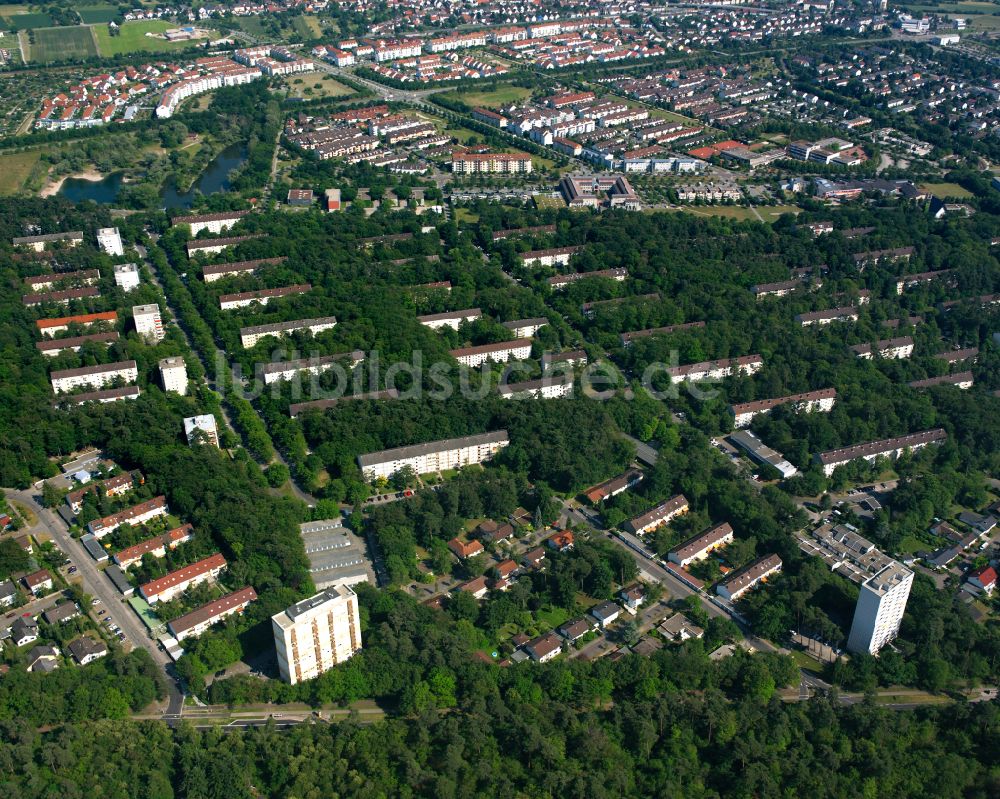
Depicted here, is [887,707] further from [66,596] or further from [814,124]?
[814,124]

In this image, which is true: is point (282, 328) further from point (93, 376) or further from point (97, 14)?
point (97, 14)

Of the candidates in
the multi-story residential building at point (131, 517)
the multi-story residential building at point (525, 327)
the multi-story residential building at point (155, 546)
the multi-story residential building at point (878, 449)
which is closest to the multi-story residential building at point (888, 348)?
the multi-story residential building at point (878, 449)

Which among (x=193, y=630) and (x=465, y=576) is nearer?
(x=193, y=630)

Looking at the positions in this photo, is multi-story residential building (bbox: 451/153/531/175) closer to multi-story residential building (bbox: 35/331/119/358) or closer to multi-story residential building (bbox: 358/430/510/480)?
multi-story residential building (bbox: 35/331/119/358)

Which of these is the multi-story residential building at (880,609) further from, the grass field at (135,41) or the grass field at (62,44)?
the grass field at (62,44)

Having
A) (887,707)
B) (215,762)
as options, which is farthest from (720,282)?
(215,762)
